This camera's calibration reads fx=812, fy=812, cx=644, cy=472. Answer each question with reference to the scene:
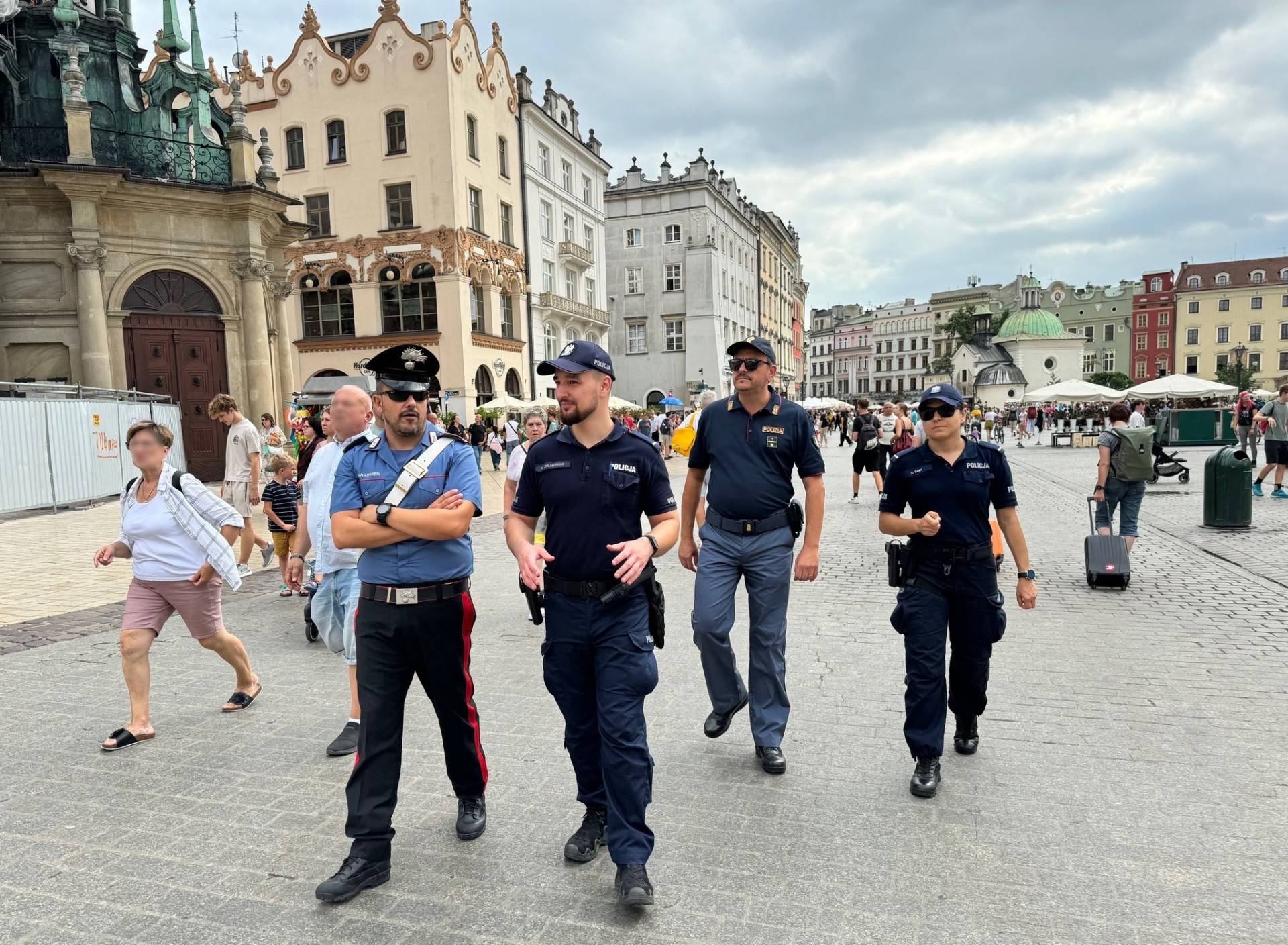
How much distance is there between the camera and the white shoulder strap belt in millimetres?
3178

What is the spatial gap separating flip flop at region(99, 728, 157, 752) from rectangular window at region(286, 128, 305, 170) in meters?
34.6

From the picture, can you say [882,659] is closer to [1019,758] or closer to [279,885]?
A: [1019,758]

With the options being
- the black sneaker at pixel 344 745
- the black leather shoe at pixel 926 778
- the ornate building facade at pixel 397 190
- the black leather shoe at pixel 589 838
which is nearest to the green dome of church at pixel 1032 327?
the ornate building facade at pixel 397 190

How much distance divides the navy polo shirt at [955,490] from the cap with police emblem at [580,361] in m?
1.66

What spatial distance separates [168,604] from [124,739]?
30.0 inches

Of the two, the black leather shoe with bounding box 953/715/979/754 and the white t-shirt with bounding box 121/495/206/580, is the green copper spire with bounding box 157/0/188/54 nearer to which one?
the white t-shirt with bounding box 121/495/206/580

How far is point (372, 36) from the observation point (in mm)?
32031

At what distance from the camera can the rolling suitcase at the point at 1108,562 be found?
25.5 ft

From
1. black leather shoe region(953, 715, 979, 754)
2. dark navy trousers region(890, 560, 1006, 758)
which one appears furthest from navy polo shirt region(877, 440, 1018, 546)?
black leather shoe region(953, 715, 979, 754)

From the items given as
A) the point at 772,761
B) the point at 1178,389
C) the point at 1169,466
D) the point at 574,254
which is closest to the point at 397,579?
the point at 772,761

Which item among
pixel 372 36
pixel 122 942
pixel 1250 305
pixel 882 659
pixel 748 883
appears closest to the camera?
pixel 122 942

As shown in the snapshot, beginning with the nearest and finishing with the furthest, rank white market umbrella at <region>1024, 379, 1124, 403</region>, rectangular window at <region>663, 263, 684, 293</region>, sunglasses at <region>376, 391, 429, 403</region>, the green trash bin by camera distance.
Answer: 1. sunglasses at <region>376, 391, 429, 403</region>
2. the green trash bin
3. white market umbrella at <region>1024, 379, 1124, 403</region>
4. rectangular window at <region>663, 263, 684, 293</region>

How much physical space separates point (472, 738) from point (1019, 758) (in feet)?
→ 9.07

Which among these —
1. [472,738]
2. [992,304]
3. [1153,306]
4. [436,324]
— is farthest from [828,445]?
[992,304]
